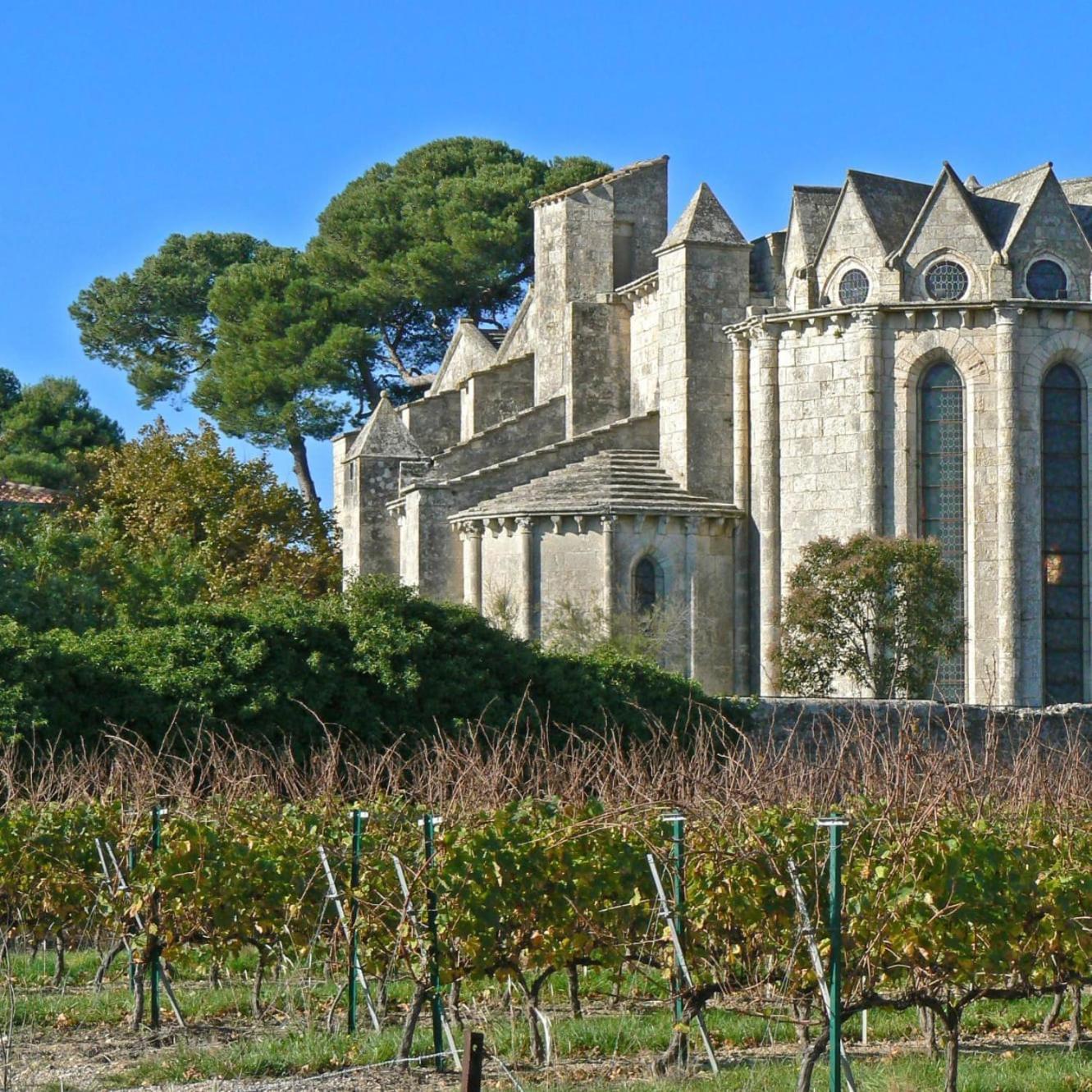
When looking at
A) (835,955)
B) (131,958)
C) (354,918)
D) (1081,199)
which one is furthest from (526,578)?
(835,955)

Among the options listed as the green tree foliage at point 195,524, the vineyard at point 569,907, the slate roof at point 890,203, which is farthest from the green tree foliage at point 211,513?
the vineyard at point 569,907

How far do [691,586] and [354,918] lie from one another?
21545 millimetres

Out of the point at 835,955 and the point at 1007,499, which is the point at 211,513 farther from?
the point at 835,955

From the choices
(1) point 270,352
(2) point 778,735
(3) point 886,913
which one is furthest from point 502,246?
(3) point 886,913

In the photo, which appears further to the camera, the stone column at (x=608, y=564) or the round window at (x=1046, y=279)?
the round window at (x=1046, y=279)

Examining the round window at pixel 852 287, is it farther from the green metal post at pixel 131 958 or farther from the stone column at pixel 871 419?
the green metal post at pixel 131 958

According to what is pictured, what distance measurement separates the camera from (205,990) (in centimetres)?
1523

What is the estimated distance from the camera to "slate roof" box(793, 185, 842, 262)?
3638 centimetres

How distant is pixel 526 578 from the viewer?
112 ft

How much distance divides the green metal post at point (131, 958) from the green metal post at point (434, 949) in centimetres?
245

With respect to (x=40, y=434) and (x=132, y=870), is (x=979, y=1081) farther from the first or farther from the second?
(x=40, y=434)

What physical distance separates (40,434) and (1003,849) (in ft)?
181

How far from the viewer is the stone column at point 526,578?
3391 cm

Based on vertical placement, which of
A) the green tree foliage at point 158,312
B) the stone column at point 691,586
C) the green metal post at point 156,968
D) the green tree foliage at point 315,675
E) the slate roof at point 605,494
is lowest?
the green metal post at point 156,968
